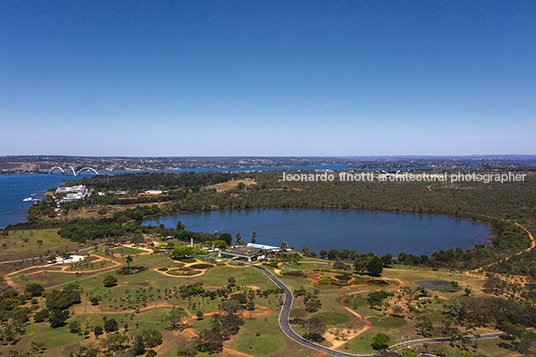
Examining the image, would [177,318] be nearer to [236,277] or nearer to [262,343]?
[262,343]

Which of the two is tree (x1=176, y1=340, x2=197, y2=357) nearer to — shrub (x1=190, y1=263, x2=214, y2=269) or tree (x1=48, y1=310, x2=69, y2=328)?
tree (x1=48, y1=310, x2=69, y2=328)

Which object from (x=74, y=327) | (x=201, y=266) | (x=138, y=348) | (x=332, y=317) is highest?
(x=138, y=348)

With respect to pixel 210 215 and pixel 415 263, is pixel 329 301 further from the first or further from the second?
pixel 210 215

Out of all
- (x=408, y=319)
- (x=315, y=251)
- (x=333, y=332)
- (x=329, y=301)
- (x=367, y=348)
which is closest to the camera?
(x=367, y=348)

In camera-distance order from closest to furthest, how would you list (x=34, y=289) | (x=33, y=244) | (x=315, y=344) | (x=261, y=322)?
(x=315, y=344) → (x=261, y=322) → (x=34, y=289) → (x=33, y=244)

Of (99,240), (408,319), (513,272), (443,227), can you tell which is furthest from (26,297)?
(443,227)

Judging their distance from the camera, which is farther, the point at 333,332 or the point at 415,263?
the point at 415,263

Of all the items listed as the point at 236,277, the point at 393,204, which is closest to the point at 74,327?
the point at 236,277
